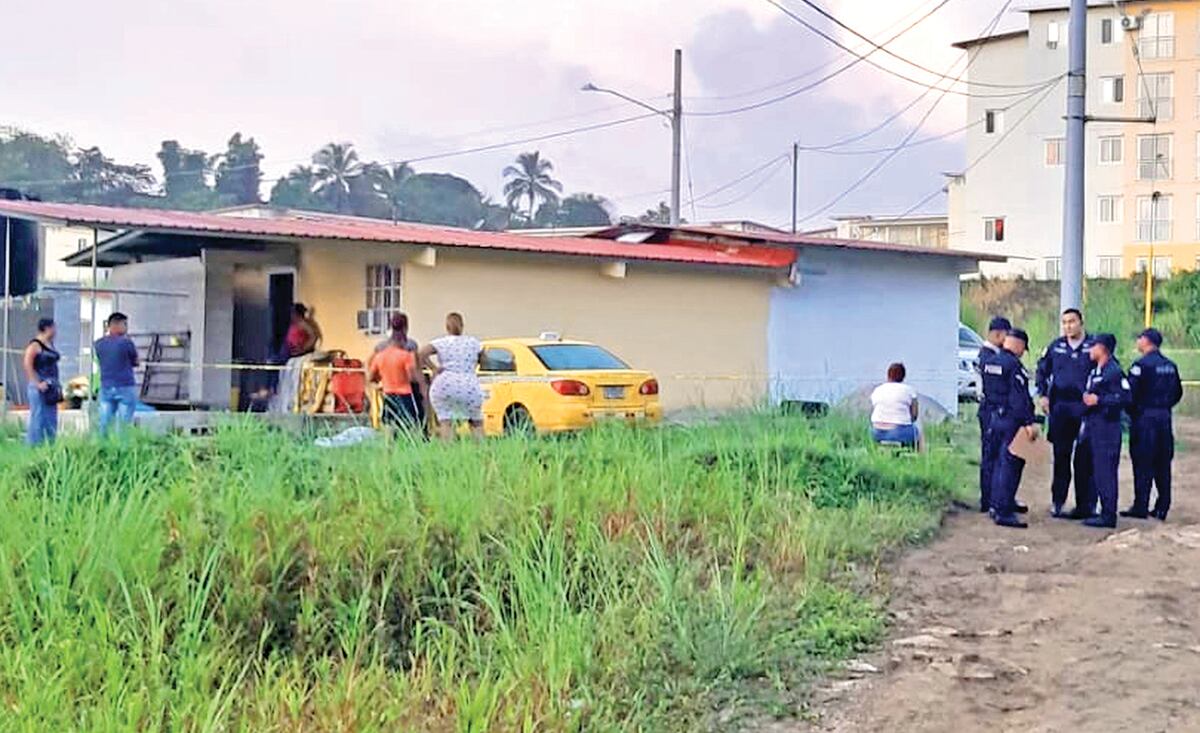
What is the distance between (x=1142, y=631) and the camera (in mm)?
7375

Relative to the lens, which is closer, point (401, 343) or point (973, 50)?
point (401, 343)

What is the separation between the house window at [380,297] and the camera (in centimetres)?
1933

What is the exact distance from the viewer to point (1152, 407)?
11.5m

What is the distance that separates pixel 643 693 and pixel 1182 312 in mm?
40372

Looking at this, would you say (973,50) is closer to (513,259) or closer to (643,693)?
(513,259)

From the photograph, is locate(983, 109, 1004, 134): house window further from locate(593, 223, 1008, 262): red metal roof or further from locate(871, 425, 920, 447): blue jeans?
locate(871, 425, 920, 447): blue jeans

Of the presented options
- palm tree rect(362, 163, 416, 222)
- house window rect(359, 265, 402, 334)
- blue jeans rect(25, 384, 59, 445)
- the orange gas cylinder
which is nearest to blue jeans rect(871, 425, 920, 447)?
the orange gas cylinder

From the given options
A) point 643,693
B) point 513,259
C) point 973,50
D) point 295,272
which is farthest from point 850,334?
point 973,50

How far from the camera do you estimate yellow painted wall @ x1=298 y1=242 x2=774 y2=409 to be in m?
19.3

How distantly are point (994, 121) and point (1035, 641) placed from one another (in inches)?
2284

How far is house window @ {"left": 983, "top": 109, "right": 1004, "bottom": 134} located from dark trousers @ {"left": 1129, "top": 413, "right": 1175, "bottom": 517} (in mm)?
52685

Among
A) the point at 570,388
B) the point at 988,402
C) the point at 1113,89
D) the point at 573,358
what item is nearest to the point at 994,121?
the point at 1113,89

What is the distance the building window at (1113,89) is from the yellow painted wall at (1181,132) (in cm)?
59

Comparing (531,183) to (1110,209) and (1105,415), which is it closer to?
(1110,209)
